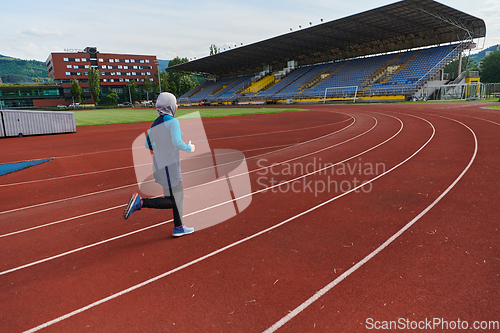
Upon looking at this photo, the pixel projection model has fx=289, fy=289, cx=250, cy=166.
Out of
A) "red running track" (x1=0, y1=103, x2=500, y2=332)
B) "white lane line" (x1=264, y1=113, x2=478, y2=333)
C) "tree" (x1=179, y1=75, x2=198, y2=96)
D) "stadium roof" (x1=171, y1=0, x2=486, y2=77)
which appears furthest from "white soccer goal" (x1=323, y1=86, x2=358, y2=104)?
"tree" (x1=179, y1=75, x2=198, y2=96)

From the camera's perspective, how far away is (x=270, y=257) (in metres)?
3.85

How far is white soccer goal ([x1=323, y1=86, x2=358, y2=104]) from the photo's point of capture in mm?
43812

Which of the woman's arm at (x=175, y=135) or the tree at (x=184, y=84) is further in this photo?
the tree at (x=184, y=84)

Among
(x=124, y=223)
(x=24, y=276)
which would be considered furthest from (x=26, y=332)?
(x=124, y=223)

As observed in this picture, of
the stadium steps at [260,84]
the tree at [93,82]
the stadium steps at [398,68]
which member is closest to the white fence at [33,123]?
the stadium steps at [398,68]

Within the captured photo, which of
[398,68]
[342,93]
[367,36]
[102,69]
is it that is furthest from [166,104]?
[102,69]

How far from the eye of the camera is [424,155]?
9.53 metres

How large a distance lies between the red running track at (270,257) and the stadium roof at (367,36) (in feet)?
118

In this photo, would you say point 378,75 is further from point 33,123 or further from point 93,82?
point 93,82

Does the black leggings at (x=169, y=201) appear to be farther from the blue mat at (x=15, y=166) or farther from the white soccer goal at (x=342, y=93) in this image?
the white soccer goal at (x=342, y=93)

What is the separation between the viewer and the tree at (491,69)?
66.0m

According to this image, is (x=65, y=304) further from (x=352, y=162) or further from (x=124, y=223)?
(x=352, y=162)

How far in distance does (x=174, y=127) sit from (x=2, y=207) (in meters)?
5.03

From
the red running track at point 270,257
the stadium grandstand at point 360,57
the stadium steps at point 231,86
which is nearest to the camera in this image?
the red running track at point 270,257
